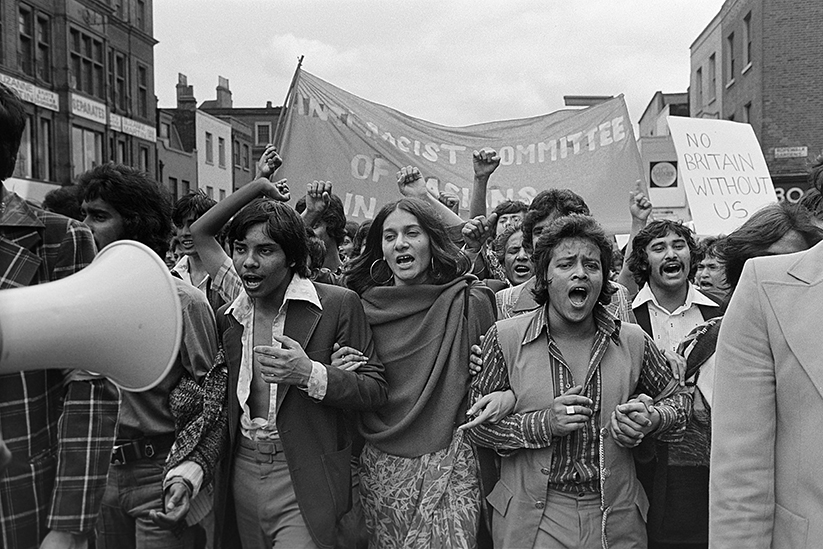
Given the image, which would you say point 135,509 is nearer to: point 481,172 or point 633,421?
point 633,421

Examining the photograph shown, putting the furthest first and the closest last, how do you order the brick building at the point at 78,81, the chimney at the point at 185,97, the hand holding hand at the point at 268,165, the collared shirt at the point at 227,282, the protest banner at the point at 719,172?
the chimney at the point at 185,97, the brick building at the point at 78,81, the protest banner at the point at 719,172, the hand holding hand at the point at 268,165, the collared shirt at the point at 227,282

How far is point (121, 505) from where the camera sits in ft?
11.9

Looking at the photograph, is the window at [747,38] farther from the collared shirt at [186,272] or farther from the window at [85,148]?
the collared shirt at [186,272]

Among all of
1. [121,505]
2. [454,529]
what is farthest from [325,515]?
[121,505]

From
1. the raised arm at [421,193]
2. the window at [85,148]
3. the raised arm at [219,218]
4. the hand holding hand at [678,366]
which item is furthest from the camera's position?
the window at [85,148]

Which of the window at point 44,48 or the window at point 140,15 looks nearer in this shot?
the window at point 44,48

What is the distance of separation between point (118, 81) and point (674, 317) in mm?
38462

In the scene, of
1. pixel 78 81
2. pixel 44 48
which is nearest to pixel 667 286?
pixel 44 48

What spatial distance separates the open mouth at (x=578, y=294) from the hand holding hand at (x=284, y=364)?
1065mm

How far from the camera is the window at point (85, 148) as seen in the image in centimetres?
3472

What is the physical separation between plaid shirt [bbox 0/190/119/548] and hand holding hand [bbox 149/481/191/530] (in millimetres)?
1029

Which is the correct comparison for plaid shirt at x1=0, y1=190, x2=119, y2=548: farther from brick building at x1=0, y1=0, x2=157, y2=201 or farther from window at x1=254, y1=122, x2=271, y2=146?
window at x1=254, y1=122, x2=271, y2=146

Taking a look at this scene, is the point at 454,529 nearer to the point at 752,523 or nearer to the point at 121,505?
the point at 121,505

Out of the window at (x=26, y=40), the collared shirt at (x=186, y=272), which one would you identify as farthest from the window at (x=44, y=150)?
the collared shirt at (x=186, y=272)
